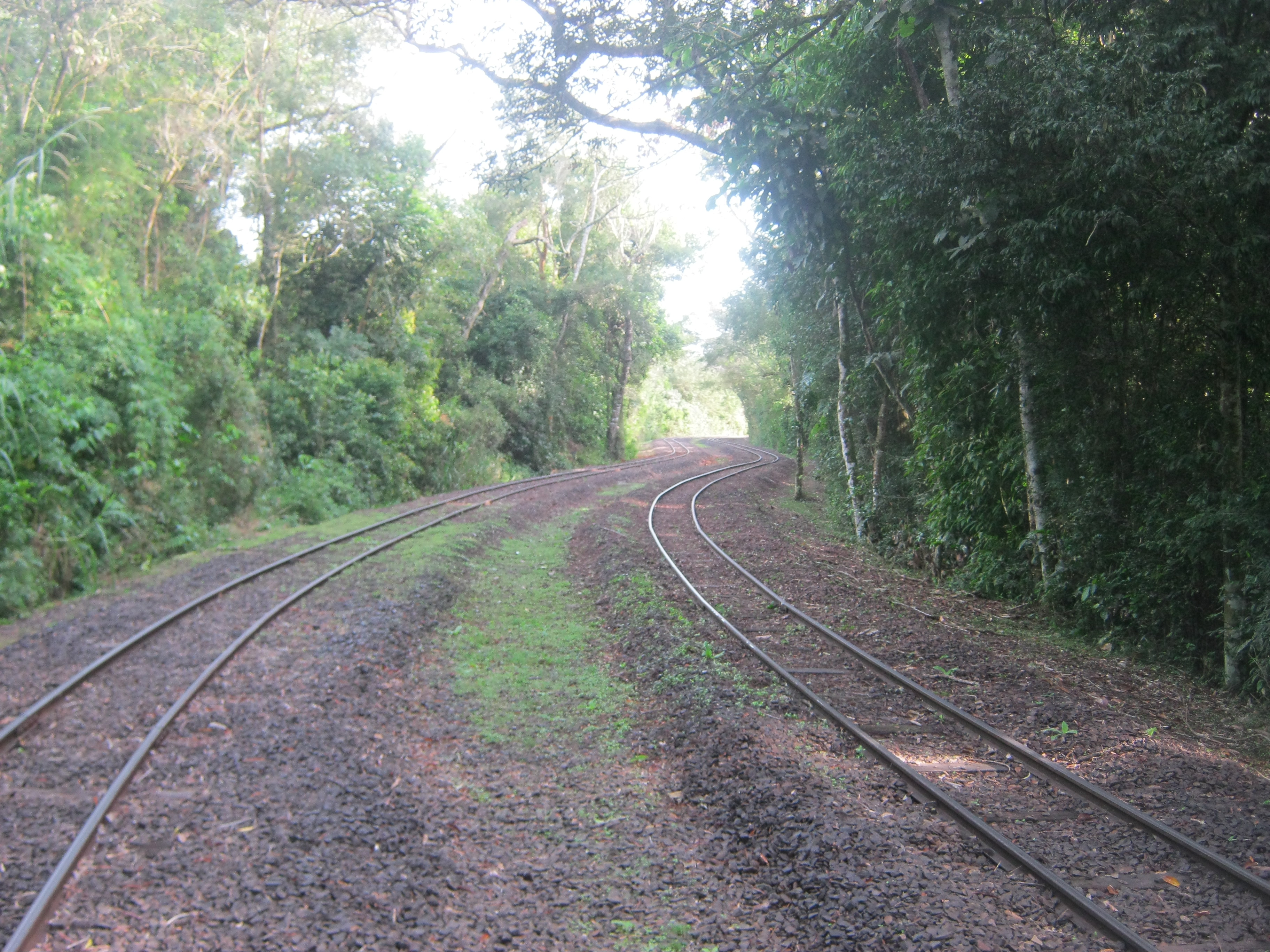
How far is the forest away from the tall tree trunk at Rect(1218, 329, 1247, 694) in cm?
2

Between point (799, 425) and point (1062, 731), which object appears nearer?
point (1062, 731)

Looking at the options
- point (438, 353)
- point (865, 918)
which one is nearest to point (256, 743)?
point (865, 918)

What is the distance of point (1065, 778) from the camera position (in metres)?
5.09

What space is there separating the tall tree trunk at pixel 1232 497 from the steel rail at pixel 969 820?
11.2 feet

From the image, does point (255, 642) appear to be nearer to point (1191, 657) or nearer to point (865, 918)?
point (865, 918)

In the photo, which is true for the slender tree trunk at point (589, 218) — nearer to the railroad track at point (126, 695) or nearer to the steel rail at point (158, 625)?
the steel rail at point (158, 625)

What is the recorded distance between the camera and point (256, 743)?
552cm

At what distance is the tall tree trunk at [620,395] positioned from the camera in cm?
3584

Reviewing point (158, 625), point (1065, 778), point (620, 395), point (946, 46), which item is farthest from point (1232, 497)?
point (620, 395)

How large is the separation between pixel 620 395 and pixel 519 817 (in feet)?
104

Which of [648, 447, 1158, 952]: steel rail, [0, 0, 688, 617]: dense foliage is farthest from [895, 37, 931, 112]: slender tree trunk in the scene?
[648, 447, 1158, 952]: steel rail

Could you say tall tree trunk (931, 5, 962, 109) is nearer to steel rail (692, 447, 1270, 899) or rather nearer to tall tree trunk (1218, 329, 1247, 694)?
tall tree trunk (1218, 329, 1247, 694)

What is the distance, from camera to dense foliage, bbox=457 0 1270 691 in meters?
6.82

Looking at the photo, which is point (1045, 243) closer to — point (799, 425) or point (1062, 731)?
point (1062, 731)
